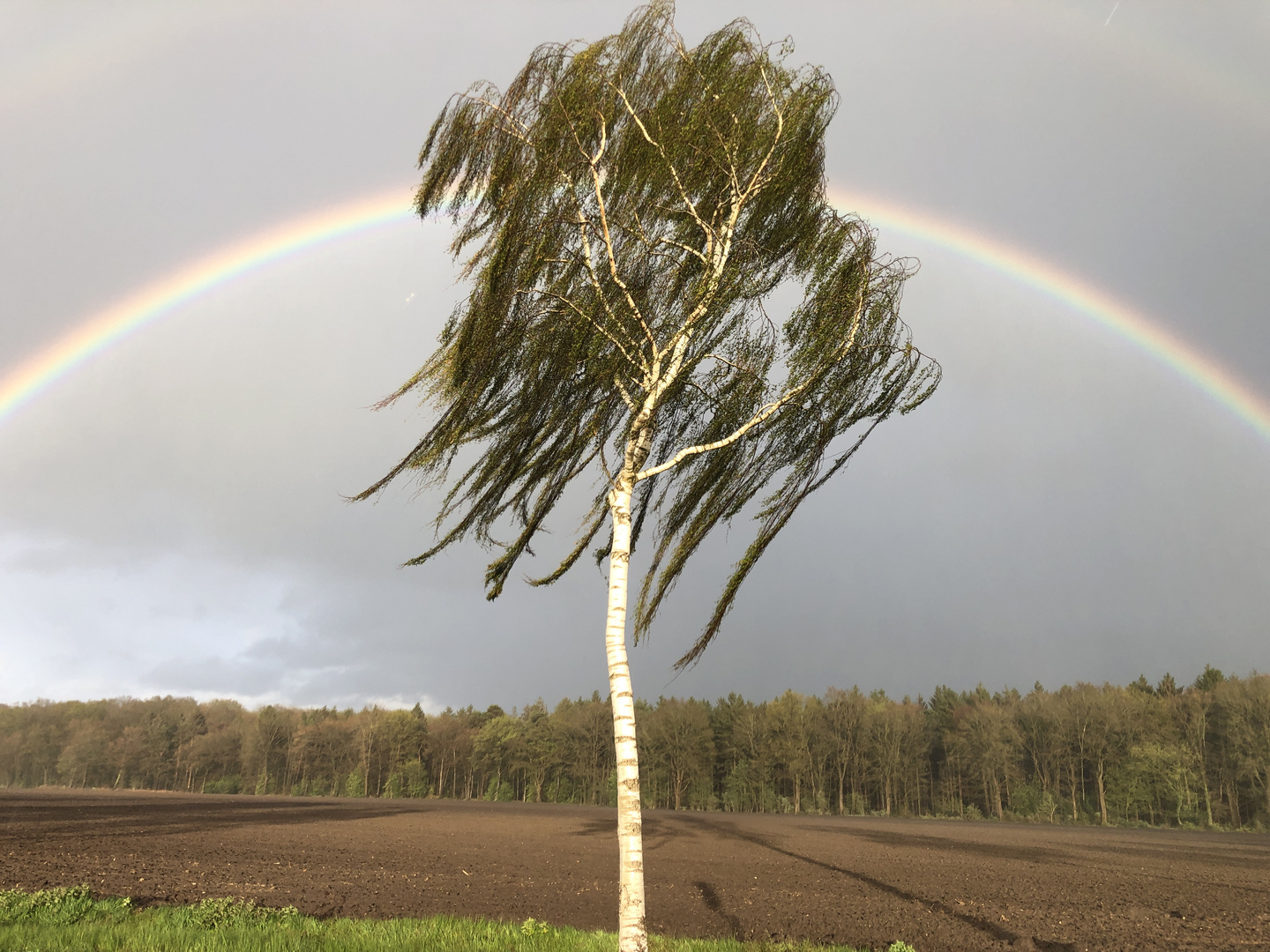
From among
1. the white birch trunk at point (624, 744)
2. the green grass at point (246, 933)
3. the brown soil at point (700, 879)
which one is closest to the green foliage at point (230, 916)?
the green grass at point (246, 933)

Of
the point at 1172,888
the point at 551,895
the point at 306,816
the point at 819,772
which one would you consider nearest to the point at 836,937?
the point at 551,895

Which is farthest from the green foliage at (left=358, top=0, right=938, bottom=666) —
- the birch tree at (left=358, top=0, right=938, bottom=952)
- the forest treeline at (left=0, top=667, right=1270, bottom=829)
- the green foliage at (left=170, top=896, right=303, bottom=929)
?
the forest treeline at (left=0, top=667, right=1270, bottom=829)

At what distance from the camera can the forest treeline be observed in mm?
86812

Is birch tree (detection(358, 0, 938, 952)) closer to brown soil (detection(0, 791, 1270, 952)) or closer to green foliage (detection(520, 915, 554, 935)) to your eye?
green foliage (detection(520, 915, 554, 935))

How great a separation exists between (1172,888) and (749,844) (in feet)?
64.1

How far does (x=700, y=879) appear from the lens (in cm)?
2372

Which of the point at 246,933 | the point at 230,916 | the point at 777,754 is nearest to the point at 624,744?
the point at 246,933

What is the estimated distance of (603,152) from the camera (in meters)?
9.66

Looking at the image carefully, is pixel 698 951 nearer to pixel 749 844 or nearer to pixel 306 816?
pixel 749 844

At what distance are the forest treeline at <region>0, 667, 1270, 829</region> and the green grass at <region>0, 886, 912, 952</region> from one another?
94.9m

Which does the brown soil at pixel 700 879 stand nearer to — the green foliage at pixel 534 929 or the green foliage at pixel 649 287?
the green foliage at pixel 534 929

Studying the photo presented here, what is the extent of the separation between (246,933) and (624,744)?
6957mm

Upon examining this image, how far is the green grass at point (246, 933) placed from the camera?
366 inches

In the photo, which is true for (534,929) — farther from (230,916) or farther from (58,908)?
(58,908)
